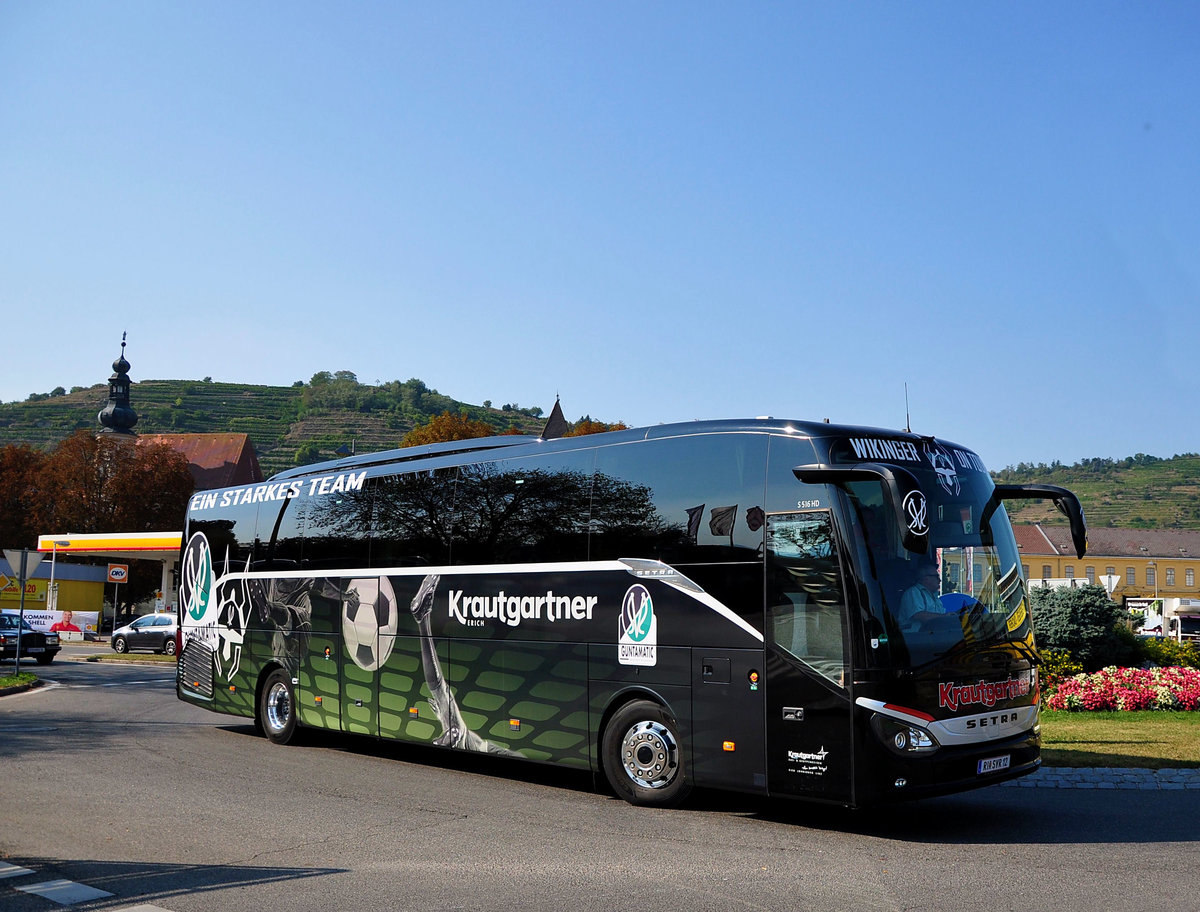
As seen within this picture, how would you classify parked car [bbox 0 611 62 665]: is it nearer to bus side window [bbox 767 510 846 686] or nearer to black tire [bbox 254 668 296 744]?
black tire [bbox 254 668 296 744]

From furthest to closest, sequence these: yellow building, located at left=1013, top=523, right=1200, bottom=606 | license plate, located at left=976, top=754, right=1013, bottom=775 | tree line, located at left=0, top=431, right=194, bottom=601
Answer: yellow building, located at left=1013, top=523, right=1200, bottom=606
tree line, located at left=0, top=431, right=194, bottom=601
license plate, located at left=976, top=754, right=1013, bottom=775

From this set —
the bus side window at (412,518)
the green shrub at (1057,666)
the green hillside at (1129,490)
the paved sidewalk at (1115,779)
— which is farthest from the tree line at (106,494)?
the green hillside at (1129,490)

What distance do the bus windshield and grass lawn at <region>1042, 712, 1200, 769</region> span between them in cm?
362

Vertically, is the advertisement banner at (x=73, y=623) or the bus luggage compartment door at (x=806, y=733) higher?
the bus luggage compartment door at (x=806, y=733)

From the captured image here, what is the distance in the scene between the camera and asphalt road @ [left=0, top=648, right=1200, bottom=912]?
656 centimetres

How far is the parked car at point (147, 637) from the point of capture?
4112 cm

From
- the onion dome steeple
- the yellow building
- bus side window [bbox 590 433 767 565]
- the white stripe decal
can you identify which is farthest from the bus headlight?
the yellow building

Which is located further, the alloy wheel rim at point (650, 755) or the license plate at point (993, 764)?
the alloy wheel rim at point (650, 755)

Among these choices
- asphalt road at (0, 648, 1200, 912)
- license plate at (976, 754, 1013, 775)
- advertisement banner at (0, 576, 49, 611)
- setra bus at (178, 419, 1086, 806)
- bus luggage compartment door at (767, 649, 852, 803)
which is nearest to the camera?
asphalt road at (0, 648, 1200, 912)

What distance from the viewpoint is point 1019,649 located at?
9211mm

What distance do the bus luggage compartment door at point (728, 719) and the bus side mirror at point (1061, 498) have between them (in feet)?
8.67

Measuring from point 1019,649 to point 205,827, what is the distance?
668 cm

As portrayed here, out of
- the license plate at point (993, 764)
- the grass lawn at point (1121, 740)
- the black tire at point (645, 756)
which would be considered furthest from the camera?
the grass lawn at point (1121, 740)

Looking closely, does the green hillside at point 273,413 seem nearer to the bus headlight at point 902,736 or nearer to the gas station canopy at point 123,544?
the gas station canopy at point 123,544
